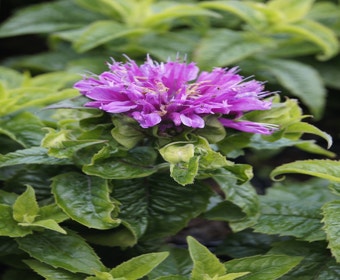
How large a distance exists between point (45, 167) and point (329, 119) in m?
1.29

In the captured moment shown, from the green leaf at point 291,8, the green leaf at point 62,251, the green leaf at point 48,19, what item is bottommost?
the green leaf at point 48,19

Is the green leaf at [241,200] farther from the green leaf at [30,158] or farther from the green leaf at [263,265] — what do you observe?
the green leaf at [30,158]

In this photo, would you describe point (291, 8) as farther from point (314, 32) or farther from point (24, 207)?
point (24, 207)

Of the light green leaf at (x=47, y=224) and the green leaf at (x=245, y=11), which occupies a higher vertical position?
the green leaf at (x=245, y=11)

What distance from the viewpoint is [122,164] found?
3.71ft

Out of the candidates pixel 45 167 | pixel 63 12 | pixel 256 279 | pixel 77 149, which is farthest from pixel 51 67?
pixel 256 279

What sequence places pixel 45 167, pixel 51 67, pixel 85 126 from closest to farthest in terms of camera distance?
1. pixel 85 126
2. pixel 45 167
3. pixel 51 67

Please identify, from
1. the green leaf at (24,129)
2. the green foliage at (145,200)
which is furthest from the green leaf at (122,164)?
the green leaf at (24,129)

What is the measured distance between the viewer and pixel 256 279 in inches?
41.0

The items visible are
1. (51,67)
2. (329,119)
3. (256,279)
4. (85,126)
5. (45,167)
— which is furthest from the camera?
(329,119)

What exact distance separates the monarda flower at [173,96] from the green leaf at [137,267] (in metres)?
0.21

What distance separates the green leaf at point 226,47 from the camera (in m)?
1.84

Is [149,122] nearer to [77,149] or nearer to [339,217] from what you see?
[77,149]

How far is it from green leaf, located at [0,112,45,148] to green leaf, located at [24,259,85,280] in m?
0.27
